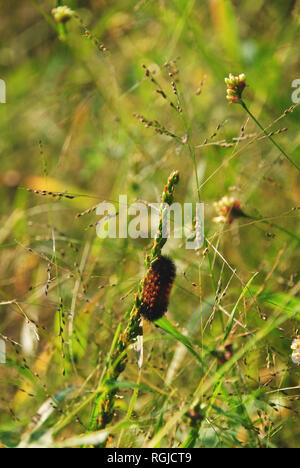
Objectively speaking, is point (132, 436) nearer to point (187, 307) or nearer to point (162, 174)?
point (187, 307)

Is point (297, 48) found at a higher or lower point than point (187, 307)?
higher

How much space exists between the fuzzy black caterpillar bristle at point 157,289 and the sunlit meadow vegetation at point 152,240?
0.12 feet

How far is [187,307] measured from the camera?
2.32 metres

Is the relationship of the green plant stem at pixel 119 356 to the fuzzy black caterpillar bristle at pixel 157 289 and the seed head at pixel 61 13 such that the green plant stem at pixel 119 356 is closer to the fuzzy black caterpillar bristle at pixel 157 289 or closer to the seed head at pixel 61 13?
the fuzzy black caterpillar bristle at pixel 157 289

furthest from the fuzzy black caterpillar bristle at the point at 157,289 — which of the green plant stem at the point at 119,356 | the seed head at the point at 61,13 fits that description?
the seed head at the point at 61,13

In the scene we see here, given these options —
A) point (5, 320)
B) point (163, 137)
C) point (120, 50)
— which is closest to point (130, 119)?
point (163, 137)

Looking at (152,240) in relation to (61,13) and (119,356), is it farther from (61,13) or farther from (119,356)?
(61,13)

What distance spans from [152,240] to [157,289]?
2.69 feet

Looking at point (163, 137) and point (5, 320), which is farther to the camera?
point (163, 137)

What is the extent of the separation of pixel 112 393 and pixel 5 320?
1360 millimetres

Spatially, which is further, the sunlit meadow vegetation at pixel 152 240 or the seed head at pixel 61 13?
the seed head at pixel 61 13

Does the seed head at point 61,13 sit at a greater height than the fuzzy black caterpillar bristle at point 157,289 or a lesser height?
greater

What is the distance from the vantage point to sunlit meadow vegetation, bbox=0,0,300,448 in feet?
4.91

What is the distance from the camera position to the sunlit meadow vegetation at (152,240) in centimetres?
150
